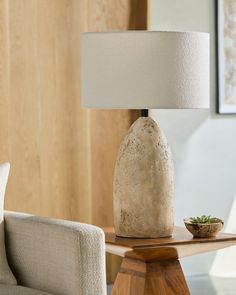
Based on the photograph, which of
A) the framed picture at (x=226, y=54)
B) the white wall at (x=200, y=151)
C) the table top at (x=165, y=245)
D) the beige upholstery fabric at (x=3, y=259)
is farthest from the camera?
the framed picture at (x=226, y=54)

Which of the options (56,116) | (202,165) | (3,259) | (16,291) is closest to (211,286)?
(202,165)

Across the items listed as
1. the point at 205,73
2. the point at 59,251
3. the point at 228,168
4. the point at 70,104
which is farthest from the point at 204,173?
the point at 59,251

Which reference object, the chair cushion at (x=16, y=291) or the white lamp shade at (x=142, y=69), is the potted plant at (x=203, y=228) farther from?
the chair cushion at (x=16, y=291)

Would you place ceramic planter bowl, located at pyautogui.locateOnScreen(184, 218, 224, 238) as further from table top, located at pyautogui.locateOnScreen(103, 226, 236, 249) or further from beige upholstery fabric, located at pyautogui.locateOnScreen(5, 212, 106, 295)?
beige upholstery fabric, located at pyautogui.locateOnScreen(5, 212, 106, 295)

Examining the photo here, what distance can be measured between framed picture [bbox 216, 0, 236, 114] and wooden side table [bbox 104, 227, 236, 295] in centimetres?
183

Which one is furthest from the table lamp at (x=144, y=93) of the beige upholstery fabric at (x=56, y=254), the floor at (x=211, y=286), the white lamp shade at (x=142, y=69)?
the floor at (x=211, y=286)

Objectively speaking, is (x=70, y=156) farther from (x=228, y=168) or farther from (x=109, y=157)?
(x=228, y=168)

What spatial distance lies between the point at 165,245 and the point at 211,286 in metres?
1.67

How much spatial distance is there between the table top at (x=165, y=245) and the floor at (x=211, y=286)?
4.23ft

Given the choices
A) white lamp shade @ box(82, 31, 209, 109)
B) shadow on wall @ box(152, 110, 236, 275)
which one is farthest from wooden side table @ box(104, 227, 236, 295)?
shadow on wall @ box(152, 110, 236, 275)

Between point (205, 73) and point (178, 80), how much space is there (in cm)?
17

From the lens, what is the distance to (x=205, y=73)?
3.40 meters

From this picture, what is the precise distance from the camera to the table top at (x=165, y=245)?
3.15 metres

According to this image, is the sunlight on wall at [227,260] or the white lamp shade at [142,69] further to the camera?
the sunlight on wall at [227,260]
